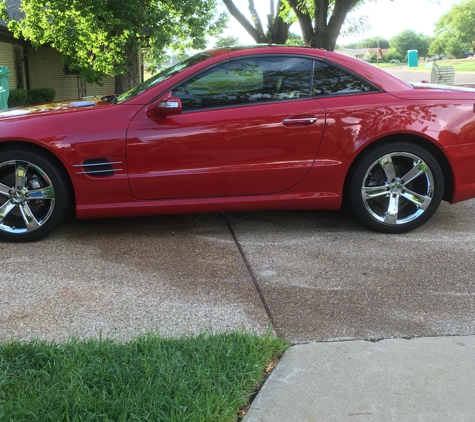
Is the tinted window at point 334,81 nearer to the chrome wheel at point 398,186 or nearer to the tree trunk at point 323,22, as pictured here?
the chrome wheel at point 398,186

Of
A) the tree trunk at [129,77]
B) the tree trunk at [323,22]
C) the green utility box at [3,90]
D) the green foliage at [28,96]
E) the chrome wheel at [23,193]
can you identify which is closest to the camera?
the chrome wheel at [23,193]

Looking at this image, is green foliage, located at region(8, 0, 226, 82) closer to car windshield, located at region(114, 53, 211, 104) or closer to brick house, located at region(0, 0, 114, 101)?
brick house, located at region(0, 0, 114, 101)

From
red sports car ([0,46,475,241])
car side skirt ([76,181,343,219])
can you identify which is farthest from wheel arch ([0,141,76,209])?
car side skirt ([76,181,343,219])

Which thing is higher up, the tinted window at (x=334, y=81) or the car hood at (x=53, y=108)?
the tinted window at (x=334, y=81)

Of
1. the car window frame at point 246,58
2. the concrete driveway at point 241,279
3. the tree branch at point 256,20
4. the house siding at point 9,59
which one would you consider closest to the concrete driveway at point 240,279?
the concrete driveway at point 241,279

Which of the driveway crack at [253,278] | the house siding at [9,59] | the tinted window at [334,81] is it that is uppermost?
the house siding at [9,59]

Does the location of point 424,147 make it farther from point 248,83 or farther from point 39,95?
point 39,95

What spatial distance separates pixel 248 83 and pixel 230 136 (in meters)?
0.52

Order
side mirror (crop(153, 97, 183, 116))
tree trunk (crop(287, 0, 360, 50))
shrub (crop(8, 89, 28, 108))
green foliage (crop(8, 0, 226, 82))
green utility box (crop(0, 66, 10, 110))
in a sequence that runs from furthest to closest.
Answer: shrub (crop(8, 89, 28, 108)), green foliage (crop(8, 0, 226, 82)), tree trunk (crop(287, 0, 360, 50)), green utility box (crop(0, 66, 10, 110)), side mirror (crop(153, 97, 183, 116))

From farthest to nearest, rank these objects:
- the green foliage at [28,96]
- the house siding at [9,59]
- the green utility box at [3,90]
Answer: the house siding at [9,59] → the green foliage at [28,96] → the green utility box at [3,90]

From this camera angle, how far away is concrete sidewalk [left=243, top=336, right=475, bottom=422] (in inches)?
97.5

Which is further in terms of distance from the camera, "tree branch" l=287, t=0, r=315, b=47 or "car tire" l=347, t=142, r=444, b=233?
"tree branch" l=287, t=0, r=315, b=47

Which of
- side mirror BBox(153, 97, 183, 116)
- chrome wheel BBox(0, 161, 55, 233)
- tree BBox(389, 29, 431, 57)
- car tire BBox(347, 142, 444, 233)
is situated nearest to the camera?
side mirror BBox(153, 97, 183, 116)

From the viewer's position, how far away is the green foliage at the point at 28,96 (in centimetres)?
1684
